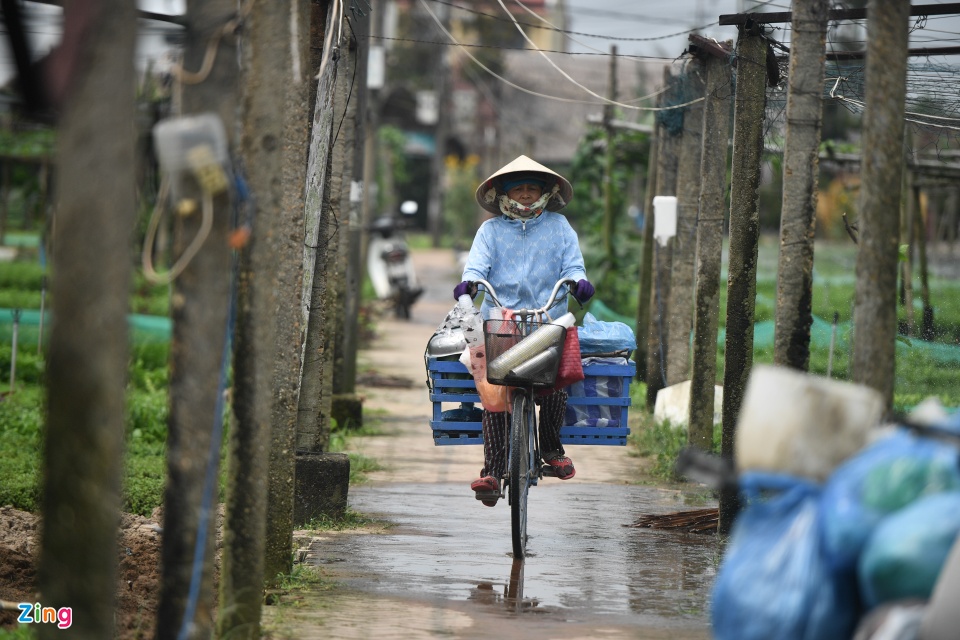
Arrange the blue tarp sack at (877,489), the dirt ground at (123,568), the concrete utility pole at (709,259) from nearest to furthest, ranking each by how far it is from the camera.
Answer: the blue tarp sack at (877,489)
the dirt ground at (123,568)
the concrete utility pole at (709,259)

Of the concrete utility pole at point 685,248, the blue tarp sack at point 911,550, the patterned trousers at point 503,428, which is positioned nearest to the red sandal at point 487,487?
the patterned trousers at point 503,428

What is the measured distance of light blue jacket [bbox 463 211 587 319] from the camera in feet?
25.6

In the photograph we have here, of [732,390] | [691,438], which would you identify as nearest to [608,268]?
[691,438]

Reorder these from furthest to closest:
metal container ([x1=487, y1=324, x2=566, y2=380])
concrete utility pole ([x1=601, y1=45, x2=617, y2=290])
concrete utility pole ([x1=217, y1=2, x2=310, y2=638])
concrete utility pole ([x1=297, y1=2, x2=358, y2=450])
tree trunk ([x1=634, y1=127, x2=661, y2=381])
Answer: concrete utility pole ([x1=601, y1=45, x2=617, y2=290]) → tree trunk ([x1=634, y1=127, x2=661, y2=381]) → concrete utility pole ([x1=297, y1=2, x2=358, y2=450]) → metal container ([x1=487, y1=324, x2=566, y2=380]) → concrete utility pole ([x1=217, y1=2, x2=310, y2=638])

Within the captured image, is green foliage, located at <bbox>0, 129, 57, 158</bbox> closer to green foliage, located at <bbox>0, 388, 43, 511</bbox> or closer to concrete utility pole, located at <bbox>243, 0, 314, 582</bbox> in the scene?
green foliage, located at <bbox>0, 388, 43, 511</bbox>

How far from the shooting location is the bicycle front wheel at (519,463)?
7.04 meters

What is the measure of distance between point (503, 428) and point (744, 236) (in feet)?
6.38

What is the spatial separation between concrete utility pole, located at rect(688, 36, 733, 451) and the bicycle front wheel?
8.52 ft

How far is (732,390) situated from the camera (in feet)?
26.3

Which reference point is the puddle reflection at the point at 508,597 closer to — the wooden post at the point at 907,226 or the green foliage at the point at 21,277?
the wooden post at the point at 907,226

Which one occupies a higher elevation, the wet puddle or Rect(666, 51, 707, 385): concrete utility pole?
Rect(666, 51, 707, 385): concrete utility pole

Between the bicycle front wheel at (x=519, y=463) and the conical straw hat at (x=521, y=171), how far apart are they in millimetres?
1401

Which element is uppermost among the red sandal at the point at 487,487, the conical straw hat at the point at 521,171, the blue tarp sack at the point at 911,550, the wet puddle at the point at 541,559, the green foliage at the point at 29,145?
the green foliage at the point at 29,145

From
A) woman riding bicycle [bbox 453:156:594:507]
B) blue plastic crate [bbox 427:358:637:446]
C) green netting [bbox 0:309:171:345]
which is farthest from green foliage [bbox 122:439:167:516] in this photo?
green netting [bbox 0:309:171:345]
